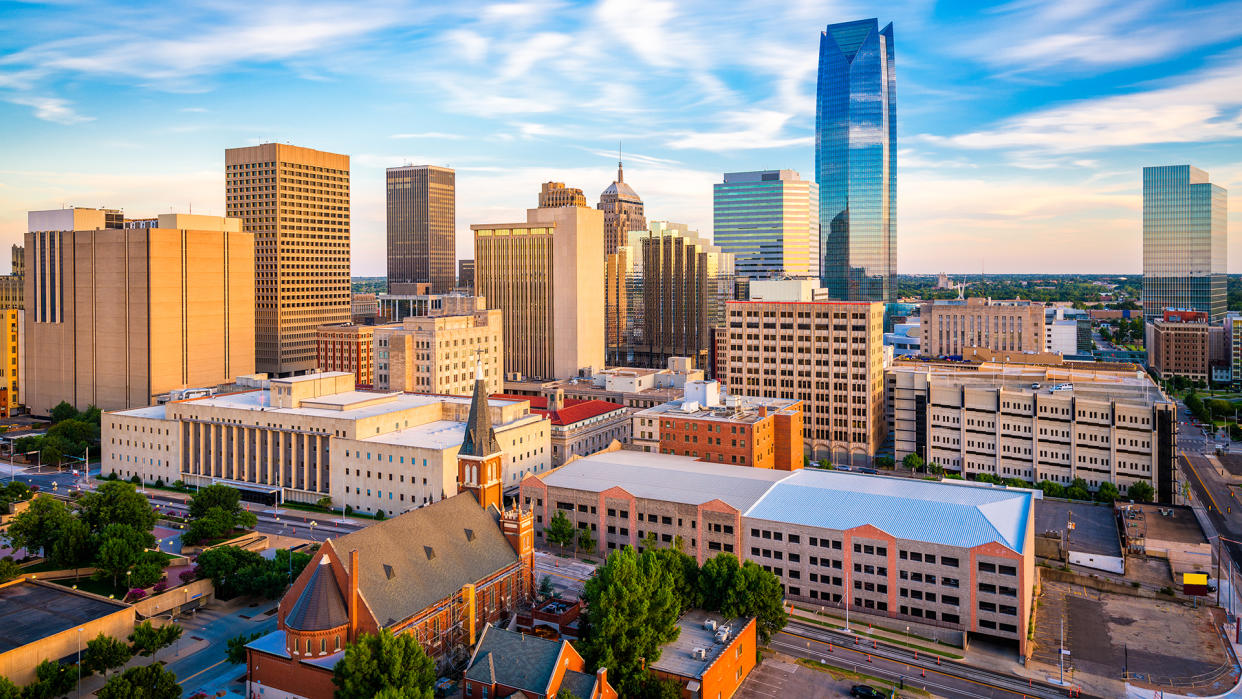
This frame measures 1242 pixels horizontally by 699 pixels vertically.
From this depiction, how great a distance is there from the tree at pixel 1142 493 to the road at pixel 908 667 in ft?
247

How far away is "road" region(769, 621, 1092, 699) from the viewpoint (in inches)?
3152

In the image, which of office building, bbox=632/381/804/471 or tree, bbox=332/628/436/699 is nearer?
tree, bbox=332/628/436/699

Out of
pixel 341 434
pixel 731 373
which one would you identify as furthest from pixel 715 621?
pixel 731 373

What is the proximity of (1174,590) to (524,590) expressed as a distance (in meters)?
78.4

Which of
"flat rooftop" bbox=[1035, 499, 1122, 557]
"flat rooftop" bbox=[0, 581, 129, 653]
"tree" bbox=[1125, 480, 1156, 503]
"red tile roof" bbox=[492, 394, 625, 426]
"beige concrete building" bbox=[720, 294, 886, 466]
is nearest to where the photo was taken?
"flat rooftop" bbox=[0, 581, 129, 653]

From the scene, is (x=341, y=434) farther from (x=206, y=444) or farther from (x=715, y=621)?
(x=715, y=621)

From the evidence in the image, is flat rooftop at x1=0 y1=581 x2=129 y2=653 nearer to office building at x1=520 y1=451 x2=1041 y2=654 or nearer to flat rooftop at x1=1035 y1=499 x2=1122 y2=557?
office building at x1=520 y1=451 x2=1041 y2=654

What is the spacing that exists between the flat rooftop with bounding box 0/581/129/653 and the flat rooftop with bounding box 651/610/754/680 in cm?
5502

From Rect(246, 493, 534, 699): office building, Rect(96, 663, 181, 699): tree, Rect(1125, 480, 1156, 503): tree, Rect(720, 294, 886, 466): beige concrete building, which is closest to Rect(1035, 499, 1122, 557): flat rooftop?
Rect(1125, 480, 1156, 503): tree

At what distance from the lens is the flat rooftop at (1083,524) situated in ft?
380

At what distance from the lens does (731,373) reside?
188 m

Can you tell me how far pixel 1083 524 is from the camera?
12731 centimetres

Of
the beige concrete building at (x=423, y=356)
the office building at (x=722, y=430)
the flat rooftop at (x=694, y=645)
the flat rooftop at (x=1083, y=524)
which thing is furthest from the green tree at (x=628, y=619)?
the beige concrete building at (x=423, y=356)

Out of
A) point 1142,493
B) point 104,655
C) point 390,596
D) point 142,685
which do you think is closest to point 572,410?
point 1142,493
